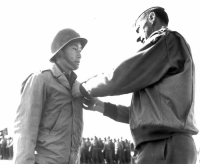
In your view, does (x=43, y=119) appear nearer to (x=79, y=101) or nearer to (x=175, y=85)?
(x=79, y=101)

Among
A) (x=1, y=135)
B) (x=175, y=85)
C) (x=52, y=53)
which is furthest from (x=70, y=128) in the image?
(x=1, y=135)

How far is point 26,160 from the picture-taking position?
307 cm

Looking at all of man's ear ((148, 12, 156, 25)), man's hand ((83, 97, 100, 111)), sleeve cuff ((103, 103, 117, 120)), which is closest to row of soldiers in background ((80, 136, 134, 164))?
sleeve cuff ((103, 103, 117, 120))

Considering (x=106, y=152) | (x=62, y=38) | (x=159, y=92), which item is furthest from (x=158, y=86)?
(x=106, y=152)

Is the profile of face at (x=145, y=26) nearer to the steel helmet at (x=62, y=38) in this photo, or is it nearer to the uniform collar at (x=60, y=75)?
the steel helmet at (x=62, y=38)

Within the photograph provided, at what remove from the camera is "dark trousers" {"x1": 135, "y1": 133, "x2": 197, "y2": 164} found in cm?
284

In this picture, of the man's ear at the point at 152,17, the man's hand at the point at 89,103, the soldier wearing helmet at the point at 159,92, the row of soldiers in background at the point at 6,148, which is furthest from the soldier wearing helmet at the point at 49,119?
the row of soldiers in background at the point at 6,148

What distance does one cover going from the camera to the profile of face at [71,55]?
3.82 m

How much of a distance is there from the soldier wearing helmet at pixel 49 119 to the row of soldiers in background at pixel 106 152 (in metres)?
23.2

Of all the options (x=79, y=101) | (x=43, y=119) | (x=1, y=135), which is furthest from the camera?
(x=1, y=135)

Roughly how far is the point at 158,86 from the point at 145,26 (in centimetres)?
73

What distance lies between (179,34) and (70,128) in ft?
4.89

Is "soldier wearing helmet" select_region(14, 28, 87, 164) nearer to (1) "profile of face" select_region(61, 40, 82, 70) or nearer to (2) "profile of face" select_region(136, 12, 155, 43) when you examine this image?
(1) "profile of face" select_region(61, 40, 82, 70)

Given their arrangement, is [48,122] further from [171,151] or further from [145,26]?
[145,26]
